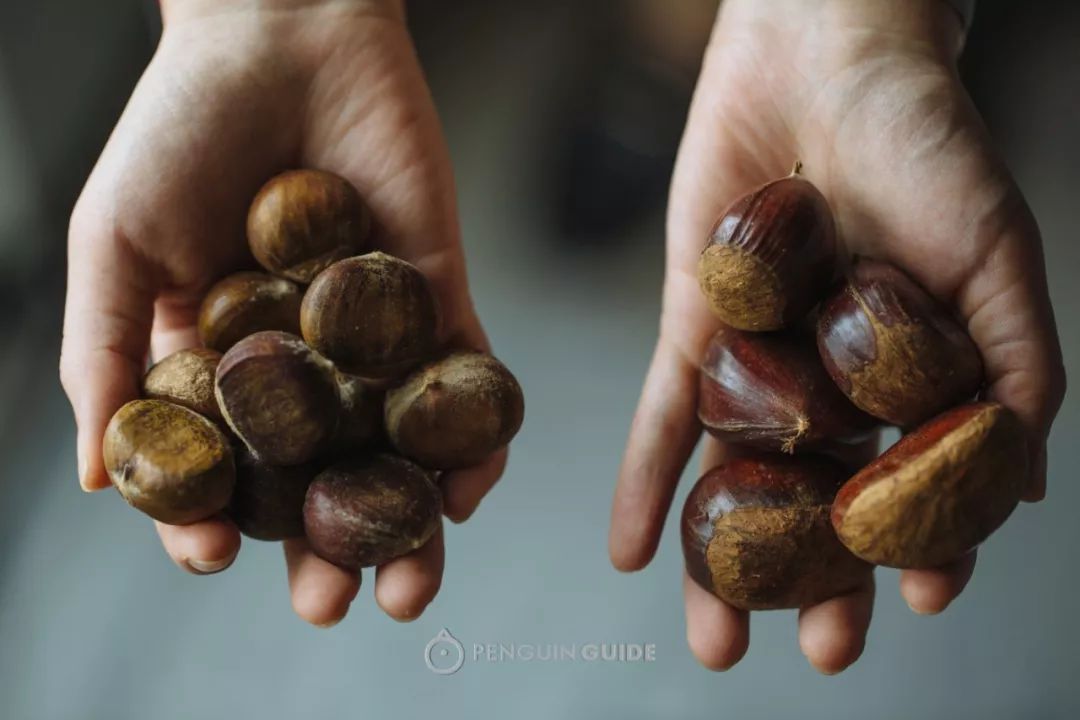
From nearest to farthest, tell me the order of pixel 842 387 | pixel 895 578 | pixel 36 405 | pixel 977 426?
pixel 977 426, pixel 842 387, pixel 895 578, pixel 36 405

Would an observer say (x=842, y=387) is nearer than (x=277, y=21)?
Yes

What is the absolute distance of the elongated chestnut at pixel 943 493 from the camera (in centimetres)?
83

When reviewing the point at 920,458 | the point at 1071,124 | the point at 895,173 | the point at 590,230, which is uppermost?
the point at 895,173

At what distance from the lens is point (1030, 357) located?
3.05ft

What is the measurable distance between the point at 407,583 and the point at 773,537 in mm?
354

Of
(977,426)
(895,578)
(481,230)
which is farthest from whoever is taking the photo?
(481,230)

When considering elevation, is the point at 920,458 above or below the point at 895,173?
below

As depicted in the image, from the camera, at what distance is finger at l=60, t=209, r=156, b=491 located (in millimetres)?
960

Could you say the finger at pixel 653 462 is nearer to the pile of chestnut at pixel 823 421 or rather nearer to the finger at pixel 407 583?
the pile of chestnut at pixel 823 421

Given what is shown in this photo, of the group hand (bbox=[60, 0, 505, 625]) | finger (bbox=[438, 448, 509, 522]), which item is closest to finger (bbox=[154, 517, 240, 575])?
hand (bbox=[60, 0, 505, 625])

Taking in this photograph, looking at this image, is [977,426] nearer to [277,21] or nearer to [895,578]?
[895,578]

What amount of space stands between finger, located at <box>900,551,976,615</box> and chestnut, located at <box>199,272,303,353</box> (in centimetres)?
67

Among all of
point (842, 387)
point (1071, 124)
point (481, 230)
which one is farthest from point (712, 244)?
point (1071, 124)

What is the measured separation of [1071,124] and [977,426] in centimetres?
110
